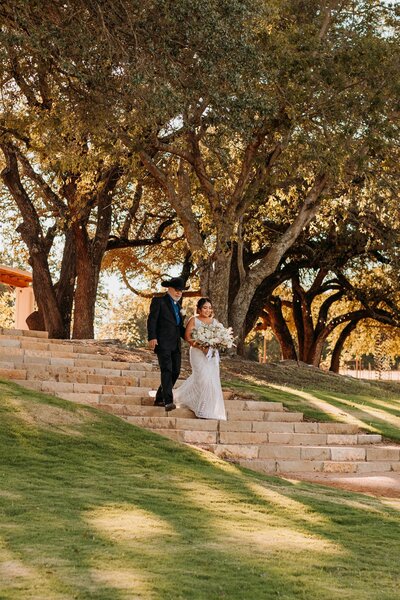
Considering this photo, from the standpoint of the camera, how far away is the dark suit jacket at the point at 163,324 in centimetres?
1452

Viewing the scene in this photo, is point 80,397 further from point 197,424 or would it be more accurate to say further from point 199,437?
point 199,437

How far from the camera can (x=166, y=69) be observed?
15.7 metres

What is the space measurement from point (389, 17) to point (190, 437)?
43.6 ft

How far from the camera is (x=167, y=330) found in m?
14.6

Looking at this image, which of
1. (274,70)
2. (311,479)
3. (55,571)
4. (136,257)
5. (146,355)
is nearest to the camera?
(55,571)

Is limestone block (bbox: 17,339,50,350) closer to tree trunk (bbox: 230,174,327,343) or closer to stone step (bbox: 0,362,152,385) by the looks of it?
stone step (bbox: 0,362,152,385)

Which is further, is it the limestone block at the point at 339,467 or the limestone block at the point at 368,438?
the limestone block at the point at 368,438

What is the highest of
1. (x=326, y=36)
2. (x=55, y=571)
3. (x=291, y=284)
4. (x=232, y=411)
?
(x=326, y=36)

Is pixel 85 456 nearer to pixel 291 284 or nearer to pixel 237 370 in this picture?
pixel 237 370

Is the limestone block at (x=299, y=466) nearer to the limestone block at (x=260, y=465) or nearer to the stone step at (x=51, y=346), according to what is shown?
the limestone block at (x=260, y=465)

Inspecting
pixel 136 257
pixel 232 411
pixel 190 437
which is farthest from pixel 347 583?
pixel 136 257

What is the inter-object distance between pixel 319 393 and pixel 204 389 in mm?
6409

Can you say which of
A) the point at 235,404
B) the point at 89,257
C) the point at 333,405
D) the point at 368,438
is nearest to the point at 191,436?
the point at 235,404

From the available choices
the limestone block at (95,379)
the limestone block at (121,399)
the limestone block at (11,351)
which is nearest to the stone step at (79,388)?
the limestone block at (121,399)
